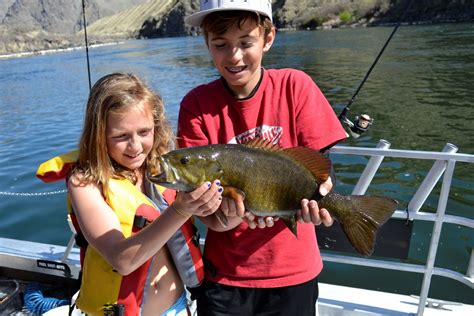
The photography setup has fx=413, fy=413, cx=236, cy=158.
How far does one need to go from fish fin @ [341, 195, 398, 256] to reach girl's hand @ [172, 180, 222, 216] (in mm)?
767

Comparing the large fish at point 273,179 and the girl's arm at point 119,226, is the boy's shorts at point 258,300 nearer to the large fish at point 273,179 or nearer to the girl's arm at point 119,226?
the large fish at point 273,179

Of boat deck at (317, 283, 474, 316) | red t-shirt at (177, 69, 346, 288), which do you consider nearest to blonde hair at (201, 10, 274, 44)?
red t-shirt at (177, 69, 346, 288)

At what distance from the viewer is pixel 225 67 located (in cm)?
235

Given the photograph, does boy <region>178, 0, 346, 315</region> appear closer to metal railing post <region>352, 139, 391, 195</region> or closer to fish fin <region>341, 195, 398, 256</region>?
fish fin <region>341, 195, 398, 256</region>

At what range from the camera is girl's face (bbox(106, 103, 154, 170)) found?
2385mm

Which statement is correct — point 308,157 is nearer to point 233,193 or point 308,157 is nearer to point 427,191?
point 233,193

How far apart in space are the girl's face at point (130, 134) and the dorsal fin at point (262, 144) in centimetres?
64

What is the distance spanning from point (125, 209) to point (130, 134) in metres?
0.44

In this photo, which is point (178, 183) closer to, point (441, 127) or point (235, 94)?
point (235, 94)

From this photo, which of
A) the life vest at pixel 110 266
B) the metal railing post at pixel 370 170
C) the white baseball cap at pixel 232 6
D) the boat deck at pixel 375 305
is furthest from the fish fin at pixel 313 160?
the boat deck at pixel 375 305

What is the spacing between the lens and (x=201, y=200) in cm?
195

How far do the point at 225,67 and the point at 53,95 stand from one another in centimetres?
2762

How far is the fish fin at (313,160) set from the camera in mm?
2258

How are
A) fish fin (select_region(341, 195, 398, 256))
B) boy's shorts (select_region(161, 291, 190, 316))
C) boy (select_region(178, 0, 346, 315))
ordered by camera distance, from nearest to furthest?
fish fin (select_region(341, 195, 398, 256)), boy (select_region(178, 0, 346, 315)), boy's shorts (select_region(161, 291, 190, 316))
